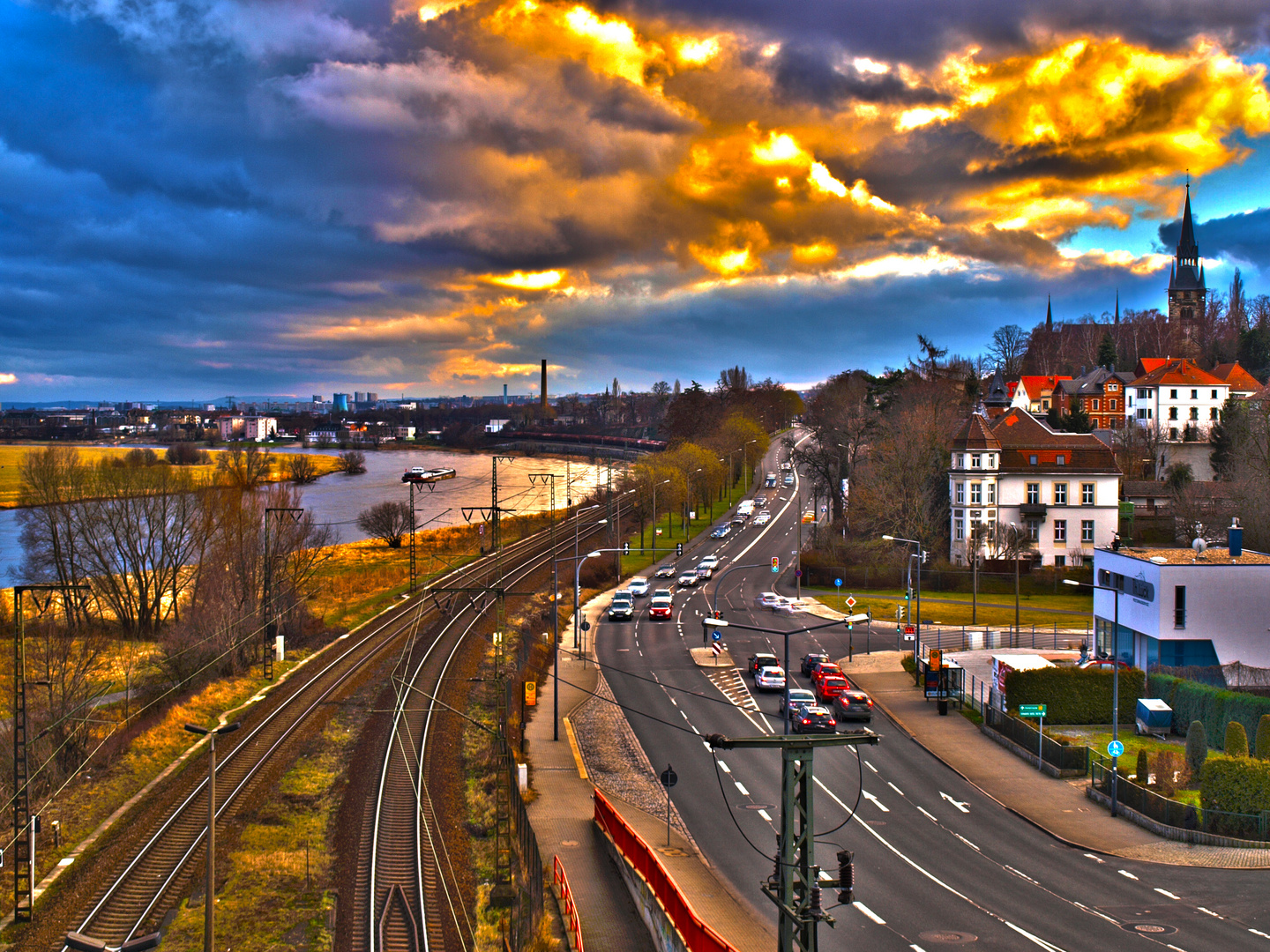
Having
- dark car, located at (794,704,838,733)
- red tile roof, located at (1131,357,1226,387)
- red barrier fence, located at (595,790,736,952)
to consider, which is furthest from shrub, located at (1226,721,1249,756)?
red tile roof, located at (1131,357,1226,387)

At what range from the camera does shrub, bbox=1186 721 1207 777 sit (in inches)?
1260

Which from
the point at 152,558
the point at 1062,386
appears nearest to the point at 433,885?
the point at 152,558

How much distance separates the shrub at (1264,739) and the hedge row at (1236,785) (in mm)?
4204

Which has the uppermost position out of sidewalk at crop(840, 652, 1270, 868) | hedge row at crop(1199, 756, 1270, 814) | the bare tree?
the bare tree

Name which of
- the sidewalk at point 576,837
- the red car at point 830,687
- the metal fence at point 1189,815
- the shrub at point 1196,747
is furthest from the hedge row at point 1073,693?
the sidewalk at point 576,837

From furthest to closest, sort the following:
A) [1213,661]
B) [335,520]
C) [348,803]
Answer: [335,520], [1213,661], [348,803]

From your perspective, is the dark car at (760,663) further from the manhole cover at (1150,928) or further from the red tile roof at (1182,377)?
the red tile roof at (1182,377)

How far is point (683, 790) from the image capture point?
31891 millimetres

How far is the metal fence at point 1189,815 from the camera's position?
88.9 feet

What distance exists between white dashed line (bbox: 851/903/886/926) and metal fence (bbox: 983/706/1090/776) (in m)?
14.7

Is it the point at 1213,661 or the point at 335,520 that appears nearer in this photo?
the point at 1213,661

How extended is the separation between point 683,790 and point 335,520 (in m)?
87.4

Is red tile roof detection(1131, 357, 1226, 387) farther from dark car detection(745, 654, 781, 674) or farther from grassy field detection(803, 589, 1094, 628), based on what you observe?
dark car detection(745, 654, 781, 674)

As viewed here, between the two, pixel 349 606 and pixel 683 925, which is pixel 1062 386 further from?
pixel 683 925
